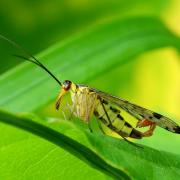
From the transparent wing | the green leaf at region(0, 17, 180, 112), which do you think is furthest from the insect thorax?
the green leaf at region(0, 17, 180, 112)

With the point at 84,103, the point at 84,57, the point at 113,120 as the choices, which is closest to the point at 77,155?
the point at 113,120

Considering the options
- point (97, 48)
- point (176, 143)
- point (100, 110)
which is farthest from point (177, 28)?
point (176, 143)

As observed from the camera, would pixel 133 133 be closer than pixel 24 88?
Yes

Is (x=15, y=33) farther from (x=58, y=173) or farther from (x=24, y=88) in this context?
(x=58, y=173)

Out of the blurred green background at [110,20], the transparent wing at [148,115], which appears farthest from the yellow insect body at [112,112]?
the blurred green background at [110,20]

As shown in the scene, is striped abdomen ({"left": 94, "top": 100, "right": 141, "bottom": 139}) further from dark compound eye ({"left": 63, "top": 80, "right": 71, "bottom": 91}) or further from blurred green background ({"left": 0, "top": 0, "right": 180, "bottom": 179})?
blurred green background ({"left": 0, "top": 0, "right": 180, "bottom": 179})

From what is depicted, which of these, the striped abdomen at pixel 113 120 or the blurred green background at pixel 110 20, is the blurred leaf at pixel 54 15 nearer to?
the blurred green background at pixel 110 20
